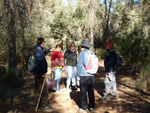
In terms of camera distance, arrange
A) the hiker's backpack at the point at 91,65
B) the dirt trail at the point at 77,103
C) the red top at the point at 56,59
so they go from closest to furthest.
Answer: the hiker's backpack at the point at 91,65
the dirt trail at the point at 77,103
the red top at the point at 56,59

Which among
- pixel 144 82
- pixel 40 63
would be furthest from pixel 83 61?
pixel 144 82

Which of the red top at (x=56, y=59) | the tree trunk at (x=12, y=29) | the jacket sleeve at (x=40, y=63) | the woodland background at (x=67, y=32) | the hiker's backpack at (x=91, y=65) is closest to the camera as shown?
the jacket sleeve at (x=40, y=63)

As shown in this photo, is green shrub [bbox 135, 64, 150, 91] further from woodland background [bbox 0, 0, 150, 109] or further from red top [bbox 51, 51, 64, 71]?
red top [bbox 51, 51, 64, 71]

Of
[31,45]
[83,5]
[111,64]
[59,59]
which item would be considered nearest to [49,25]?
[83,5]

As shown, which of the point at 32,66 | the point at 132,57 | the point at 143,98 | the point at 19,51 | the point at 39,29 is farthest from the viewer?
the point at 39,29

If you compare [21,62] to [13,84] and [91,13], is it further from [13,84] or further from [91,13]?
[91,13]

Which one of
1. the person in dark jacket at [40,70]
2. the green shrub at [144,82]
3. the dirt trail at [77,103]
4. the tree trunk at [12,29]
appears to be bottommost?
the dirt trail at [77,103]

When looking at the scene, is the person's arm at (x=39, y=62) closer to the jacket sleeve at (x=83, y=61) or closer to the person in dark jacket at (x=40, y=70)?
the person in dark jacket at (x=40, y=70)

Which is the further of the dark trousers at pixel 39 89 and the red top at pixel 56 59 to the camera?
the red top at pixel 56 59

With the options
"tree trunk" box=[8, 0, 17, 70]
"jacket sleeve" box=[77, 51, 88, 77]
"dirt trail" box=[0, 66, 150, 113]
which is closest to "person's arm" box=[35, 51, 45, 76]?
"jacket sleeve" box=[77, 51, 88, 77]

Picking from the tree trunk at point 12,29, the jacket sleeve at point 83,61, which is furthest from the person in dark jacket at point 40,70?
the tree trunk at point 12,29

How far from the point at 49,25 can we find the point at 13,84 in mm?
12194

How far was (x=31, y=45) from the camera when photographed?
12344 millimetres

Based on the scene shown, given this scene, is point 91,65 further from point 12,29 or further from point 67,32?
point 67,32
